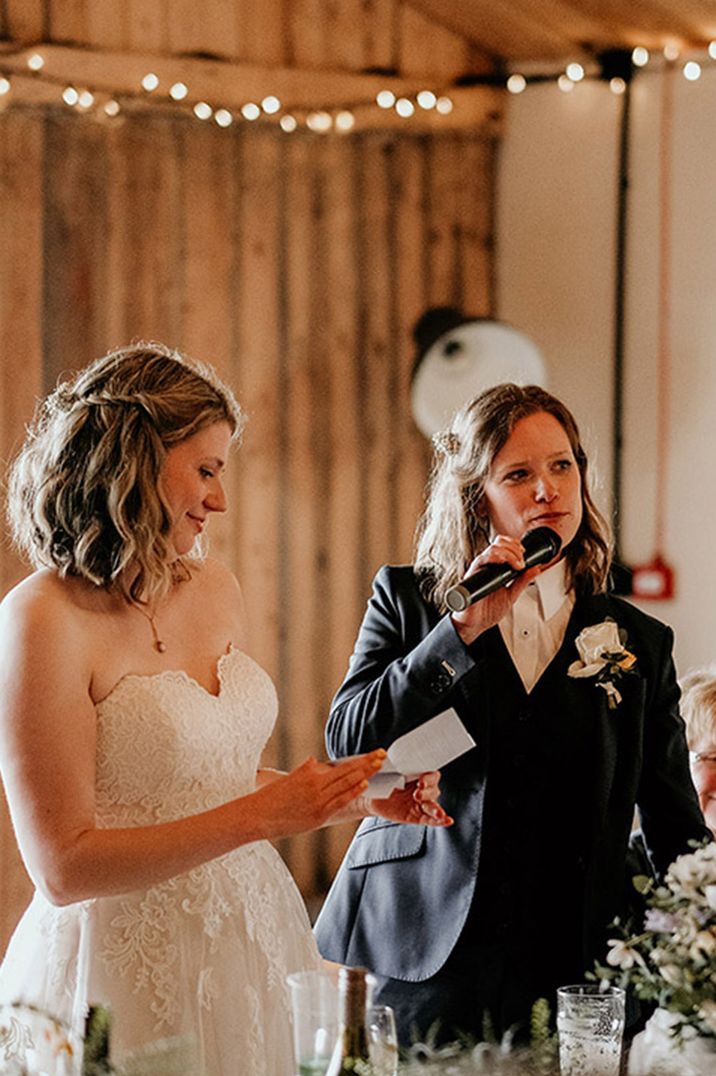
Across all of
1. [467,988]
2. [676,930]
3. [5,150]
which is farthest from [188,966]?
[5,150]

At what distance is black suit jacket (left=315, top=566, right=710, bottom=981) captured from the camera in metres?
2.38

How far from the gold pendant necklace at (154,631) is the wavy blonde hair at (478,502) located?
1.69ft

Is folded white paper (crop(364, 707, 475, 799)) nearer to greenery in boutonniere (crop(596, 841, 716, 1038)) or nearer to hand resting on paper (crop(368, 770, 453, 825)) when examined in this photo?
hand resting on paper (crop(368, 770, 453, 825))

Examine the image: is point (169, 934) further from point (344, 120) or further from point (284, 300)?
point (344, 120)

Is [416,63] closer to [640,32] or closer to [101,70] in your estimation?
[640,32]

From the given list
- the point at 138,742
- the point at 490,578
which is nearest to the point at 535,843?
the point at 490,578

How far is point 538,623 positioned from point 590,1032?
834 mm

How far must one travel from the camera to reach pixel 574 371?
5.25 meters

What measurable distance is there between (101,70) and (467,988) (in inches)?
136

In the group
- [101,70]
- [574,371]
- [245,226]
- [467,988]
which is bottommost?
[467,988]

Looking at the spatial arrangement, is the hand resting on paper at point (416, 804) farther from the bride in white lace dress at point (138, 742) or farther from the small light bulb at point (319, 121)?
the small light bulb at point (319, 121)

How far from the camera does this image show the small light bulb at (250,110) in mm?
5125

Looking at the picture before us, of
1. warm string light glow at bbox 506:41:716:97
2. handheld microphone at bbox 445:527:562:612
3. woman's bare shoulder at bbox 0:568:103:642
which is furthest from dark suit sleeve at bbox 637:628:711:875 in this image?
warm string light glow at bbox 506:41:716:97

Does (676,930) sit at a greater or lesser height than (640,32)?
lesser
